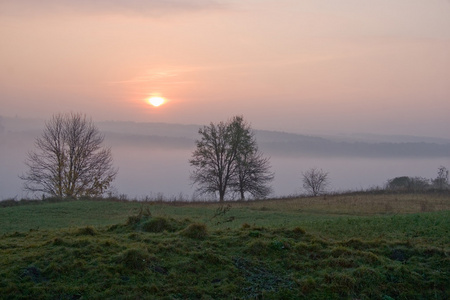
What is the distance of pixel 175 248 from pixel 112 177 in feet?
162

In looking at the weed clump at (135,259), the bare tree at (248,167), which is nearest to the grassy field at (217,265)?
the weed clump at (135,259)

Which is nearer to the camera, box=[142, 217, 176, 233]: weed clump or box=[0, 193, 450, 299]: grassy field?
box=[0, 193, 450, 299]: grassy field

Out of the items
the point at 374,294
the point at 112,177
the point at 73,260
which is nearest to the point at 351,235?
the point at 374,294

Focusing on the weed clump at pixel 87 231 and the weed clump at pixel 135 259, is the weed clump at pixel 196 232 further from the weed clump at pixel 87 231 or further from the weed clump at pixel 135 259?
the weed clump at pixel 87 231

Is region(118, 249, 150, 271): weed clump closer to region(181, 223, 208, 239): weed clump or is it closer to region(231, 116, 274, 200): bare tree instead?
region(181, 223, 208, 239): weed clump

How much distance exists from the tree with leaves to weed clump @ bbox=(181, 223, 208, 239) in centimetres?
5202

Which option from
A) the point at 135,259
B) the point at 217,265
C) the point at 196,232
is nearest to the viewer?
the point at 135,259

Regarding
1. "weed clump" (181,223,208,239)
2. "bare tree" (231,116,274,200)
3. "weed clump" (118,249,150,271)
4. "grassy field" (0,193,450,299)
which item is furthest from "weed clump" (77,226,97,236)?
"bare tree" (231,116,274,200)

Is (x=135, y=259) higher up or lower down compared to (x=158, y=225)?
lower down

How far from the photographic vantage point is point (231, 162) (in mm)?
63750

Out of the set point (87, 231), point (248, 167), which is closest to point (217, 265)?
point (87, 231)

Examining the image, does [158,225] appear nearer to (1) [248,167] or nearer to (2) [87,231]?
(2) [87,231]

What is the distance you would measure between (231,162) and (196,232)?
52987mm

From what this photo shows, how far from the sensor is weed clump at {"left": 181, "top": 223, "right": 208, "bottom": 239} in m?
10.7
